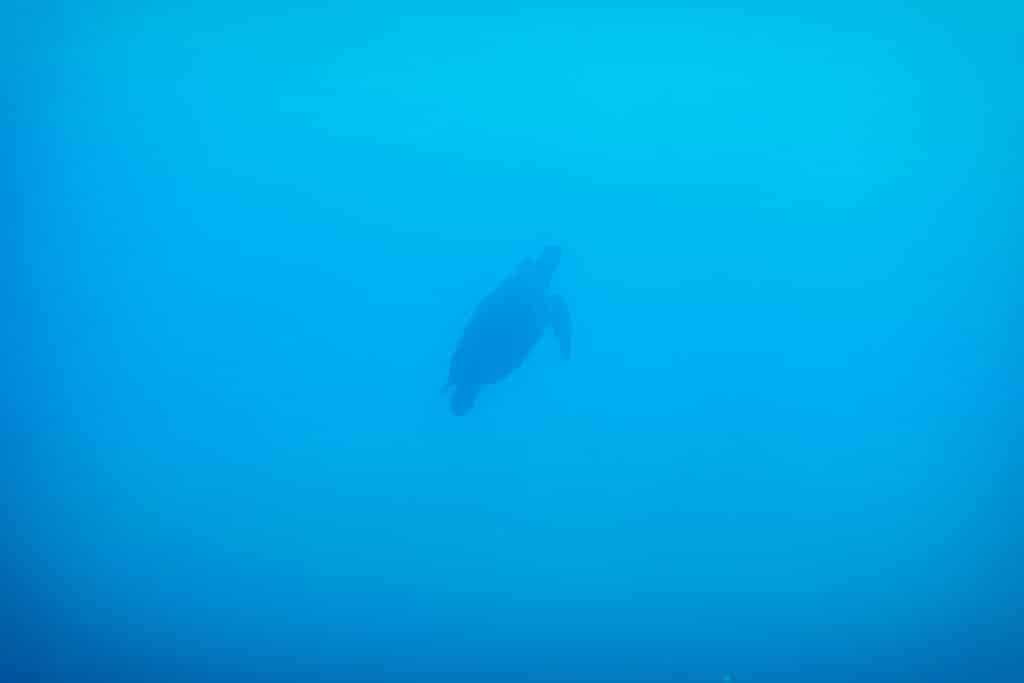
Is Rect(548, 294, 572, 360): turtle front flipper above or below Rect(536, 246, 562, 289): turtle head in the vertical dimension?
below

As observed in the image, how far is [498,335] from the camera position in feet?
12.7

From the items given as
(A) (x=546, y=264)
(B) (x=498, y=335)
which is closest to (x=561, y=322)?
(A) (x=546, y=264)

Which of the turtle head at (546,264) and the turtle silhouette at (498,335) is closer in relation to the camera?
the turtle silhouette at (498,335)

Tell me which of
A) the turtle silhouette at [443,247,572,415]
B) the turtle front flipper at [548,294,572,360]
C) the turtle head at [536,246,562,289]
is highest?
the turtle head at [536,246,562,289]

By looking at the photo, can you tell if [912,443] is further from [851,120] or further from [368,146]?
[368,146]

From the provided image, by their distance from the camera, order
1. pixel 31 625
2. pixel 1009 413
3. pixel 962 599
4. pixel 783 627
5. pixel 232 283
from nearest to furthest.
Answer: pixel 31 625, pixel 783 627, pixel 962 599, pixel 1009 413, pixel 232 283

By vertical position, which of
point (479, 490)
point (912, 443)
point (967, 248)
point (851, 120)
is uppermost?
point (851, 120)

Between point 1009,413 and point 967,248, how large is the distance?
1997 millimetres

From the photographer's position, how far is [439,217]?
25.5ft

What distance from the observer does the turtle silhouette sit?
3.87 metres

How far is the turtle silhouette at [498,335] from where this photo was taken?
3.87m

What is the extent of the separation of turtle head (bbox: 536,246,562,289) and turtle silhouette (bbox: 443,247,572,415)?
49 millimetres

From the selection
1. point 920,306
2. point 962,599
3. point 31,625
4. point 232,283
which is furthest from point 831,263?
point 31,625

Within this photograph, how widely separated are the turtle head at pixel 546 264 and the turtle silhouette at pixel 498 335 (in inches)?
1.9
